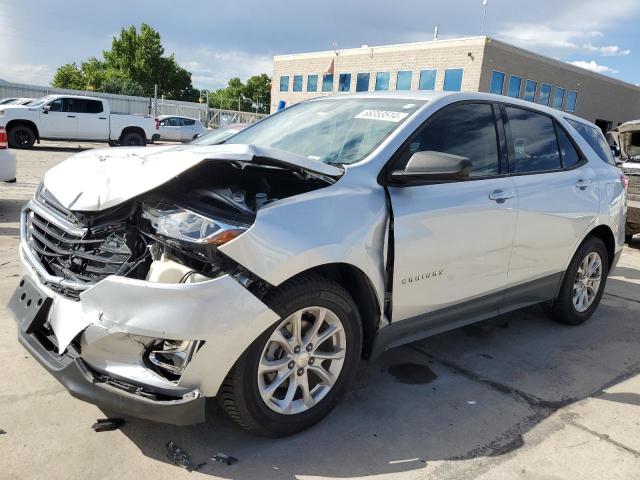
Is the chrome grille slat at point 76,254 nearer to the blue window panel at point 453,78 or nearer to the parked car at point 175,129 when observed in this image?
the parked car at point 175,129

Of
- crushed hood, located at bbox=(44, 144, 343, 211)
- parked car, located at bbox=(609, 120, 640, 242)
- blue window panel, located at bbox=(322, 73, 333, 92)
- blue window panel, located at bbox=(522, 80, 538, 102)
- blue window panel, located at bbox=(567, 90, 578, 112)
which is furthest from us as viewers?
blue window panel, located at bbox=(322, 73, 333, 92)

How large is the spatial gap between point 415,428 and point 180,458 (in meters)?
1.25

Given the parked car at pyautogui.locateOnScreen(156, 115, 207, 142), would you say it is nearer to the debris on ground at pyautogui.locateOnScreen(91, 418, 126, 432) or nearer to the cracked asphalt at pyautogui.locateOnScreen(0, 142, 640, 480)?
the cracked asphalt at pyautogui.locateOnScreen(0, 142, 640, 480)

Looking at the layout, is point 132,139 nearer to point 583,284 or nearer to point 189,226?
point 583,284

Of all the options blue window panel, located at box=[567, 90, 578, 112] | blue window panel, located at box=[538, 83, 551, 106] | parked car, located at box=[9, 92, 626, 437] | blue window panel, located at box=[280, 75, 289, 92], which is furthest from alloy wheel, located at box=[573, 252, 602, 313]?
blue window panel, located at box=[280, 75, 289, 92]

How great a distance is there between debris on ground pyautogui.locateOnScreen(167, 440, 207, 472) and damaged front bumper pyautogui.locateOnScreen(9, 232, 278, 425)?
0.29 meters

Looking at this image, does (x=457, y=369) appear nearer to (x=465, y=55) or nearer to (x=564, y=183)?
(x=564, y=183)

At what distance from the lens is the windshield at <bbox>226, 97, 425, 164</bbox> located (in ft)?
10.3

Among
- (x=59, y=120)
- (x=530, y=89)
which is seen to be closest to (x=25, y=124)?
(x=59, y=120)

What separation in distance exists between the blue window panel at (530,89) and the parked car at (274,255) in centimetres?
3820

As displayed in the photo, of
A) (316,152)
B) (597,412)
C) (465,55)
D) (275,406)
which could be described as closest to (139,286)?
(275,406)

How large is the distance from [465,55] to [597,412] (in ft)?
116

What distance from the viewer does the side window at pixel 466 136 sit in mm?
3256

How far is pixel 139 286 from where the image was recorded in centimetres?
225
